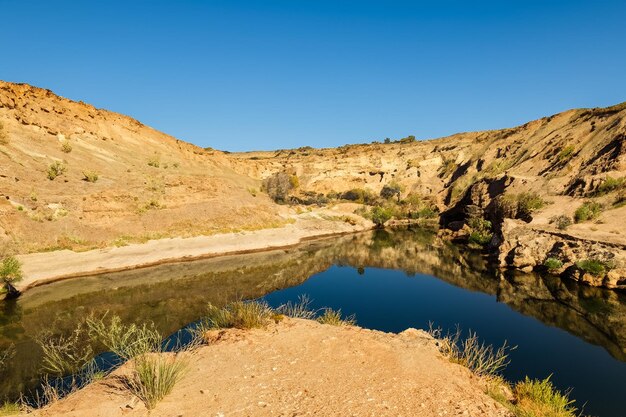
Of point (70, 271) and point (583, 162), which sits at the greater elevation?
point (583, 162)

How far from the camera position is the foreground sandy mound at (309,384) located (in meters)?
6.01

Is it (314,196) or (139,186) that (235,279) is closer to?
(139,186)

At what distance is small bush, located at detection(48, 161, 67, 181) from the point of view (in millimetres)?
30767

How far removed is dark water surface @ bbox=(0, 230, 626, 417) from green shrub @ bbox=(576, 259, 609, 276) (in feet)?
3.60

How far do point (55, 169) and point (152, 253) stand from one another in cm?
1375

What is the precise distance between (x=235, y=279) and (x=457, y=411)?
18318mm

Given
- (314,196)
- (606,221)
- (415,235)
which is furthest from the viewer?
(314,196)

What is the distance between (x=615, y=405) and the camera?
918 centimetres

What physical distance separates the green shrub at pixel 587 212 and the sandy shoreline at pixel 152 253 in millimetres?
23152

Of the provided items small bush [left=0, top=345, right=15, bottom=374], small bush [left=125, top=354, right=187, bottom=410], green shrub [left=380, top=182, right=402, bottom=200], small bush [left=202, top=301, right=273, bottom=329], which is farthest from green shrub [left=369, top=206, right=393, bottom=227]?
small bush [left=125, top=354, right=187, bottom=410]

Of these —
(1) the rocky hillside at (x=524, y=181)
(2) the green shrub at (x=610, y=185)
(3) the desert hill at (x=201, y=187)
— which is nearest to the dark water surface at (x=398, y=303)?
(1) the rocky hillside at (x=524, y=181)

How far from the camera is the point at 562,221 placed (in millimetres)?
26125

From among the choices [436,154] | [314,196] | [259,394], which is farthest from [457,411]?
[436,154]

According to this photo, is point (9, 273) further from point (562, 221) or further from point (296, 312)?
point (562, 221)
